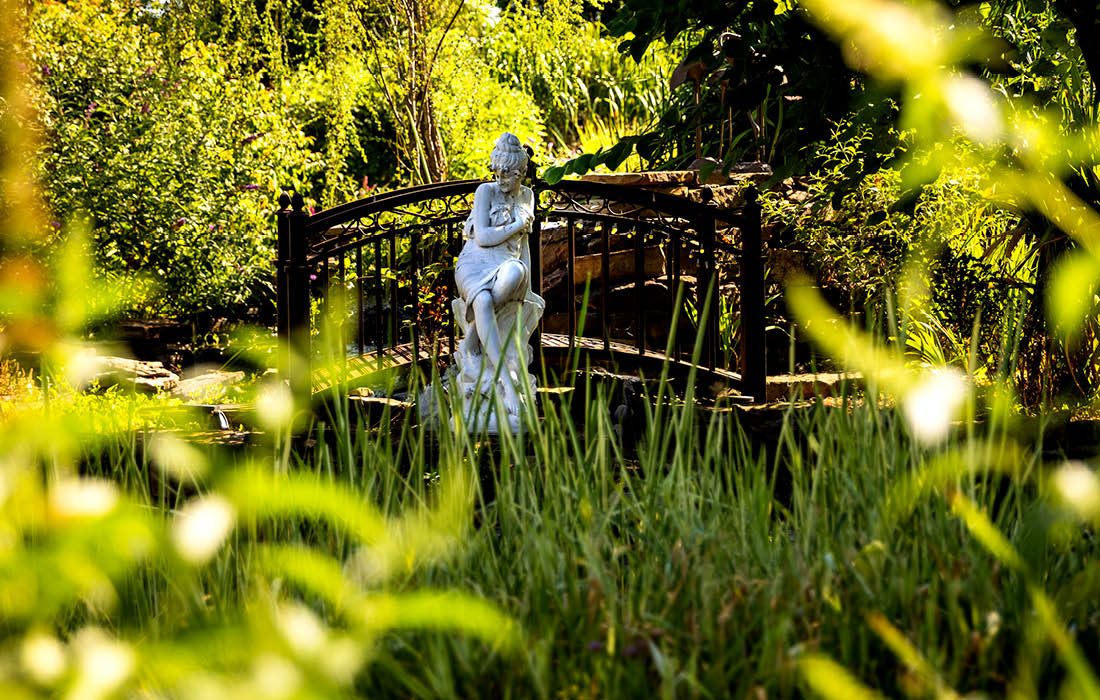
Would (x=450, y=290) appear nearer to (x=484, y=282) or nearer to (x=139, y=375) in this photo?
(x=484, y=282)

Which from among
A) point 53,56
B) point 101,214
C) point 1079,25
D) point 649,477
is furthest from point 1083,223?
point 53,56

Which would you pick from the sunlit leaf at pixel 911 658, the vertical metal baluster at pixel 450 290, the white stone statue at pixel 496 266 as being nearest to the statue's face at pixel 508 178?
the white stone statue at pixel 496 266

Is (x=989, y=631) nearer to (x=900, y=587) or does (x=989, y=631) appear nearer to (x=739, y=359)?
(x=900, y=587)

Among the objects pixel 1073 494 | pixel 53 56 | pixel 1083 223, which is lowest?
pixel 1073 494

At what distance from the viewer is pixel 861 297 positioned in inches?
295

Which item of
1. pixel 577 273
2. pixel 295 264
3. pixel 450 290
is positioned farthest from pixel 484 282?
pixel 577 273

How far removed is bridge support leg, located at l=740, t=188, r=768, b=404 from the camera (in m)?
6.89

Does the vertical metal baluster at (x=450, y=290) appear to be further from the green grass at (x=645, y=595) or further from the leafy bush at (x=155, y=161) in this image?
the green grass at (x=645, y=595)

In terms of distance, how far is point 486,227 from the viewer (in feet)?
18.6

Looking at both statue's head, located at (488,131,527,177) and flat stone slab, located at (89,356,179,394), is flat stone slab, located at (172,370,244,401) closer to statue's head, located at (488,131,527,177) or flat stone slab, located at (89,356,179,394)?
flat stone slab, located at (89,356,179,394)

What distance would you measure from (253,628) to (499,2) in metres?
12.3

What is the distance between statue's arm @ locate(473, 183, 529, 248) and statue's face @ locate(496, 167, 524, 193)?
7cm

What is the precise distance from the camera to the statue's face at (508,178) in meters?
5.61

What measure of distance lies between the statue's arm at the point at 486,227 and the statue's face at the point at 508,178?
0.24 feet
